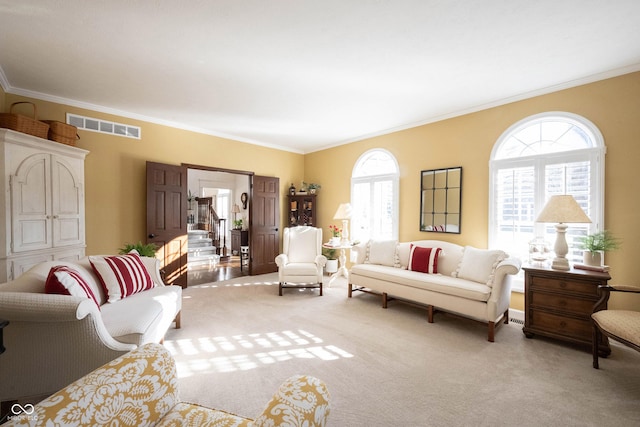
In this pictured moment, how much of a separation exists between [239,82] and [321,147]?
133 inches

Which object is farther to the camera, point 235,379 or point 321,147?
point 321,147

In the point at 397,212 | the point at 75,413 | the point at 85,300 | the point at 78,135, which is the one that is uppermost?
the point at 78,135

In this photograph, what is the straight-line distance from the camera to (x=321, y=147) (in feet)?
21.5

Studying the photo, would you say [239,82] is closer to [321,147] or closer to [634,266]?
[321,147]

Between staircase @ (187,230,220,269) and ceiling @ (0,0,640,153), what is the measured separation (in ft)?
13.8

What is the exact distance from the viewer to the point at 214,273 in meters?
6.17

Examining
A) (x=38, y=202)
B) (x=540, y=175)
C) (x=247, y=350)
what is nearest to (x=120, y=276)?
(x=247, y=350)

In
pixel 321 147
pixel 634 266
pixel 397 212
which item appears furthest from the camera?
pixel 321 147

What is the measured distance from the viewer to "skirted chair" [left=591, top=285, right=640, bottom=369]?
82.0 inches

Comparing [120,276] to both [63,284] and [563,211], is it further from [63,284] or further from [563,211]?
[563,211]

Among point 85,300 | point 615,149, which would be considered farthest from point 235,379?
point 615,149

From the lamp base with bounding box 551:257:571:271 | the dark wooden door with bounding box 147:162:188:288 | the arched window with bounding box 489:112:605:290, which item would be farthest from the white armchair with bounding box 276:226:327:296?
the lamp base with bounding box 551:257:571:271

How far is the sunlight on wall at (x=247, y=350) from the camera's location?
2.43 m

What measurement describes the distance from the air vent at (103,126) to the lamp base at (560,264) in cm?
610
